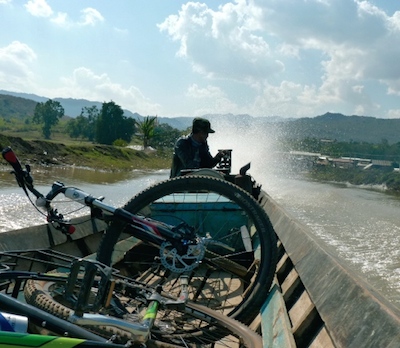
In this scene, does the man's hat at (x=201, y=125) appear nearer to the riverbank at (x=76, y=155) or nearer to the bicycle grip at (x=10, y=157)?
the bicycle grip at (x=10, y=157)

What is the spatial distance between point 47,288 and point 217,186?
1.56 m

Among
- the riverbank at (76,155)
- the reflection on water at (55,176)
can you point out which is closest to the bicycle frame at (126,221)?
the reflection on water at (55,176)

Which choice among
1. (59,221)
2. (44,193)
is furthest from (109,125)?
(59,221)

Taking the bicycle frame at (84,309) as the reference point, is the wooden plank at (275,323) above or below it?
below

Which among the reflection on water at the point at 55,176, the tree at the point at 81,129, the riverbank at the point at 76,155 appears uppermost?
the tree at the point at 81,129

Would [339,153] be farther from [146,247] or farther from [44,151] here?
[146,247]

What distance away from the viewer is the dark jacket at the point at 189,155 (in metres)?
7.01

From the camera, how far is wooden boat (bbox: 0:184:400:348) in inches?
73.4

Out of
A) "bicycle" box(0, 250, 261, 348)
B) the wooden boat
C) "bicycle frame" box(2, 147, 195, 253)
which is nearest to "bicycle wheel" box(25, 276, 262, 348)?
"bicycle" box(0, 250, 261, 348)

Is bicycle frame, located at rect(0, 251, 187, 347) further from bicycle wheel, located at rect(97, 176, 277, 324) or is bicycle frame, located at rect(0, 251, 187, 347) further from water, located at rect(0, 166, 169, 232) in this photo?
water, located at rect(0, 166, 169, 232)

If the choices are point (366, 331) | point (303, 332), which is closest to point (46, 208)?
point (303, 332)

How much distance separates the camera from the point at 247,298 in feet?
11.4

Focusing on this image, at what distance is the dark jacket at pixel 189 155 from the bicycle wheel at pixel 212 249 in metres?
1.19

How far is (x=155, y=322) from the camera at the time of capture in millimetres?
2977
